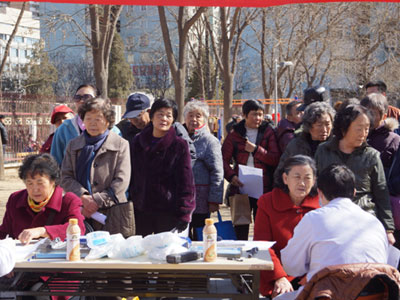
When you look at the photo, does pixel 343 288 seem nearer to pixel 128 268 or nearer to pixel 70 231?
pixel 128 268

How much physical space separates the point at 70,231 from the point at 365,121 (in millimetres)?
2470

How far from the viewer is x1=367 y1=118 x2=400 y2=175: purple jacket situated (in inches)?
197

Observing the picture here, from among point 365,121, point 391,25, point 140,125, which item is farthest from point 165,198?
point 391,25

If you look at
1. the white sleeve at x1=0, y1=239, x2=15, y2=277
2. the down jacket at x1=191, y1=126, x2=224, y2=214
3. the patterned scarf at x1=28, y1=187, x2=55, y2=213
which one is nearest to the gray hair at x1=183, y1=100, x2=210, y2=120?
the down jacket at x1=191, y1=126, x2=224, y2=214

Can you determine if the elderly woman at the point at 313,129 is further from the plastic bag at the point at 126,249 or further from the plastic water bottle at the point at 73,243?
the plastic water bottle at the point at 73,243

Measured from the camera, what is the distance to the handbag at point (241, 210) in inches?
232

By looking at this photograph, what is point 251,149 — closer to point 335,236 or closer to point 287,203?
point 287,203

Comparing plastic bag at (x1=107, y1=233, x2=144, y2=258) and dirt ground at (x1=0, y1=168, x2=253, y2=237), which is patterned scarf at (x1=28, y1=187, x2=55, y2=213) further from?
dirt ground at (x1=0, y1=168, x2=253, y2=237)

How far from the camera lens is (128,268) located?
3.47 m

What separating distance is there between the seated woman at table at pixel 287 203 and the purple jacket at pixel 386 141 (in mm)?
1183

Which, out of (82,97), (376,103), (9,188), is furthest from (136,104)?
(9,188)

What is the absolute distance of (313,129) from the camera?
5.13m

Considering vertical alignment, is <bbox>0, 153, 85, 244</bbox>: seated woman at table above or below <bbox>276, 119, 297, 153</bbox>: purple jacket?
below

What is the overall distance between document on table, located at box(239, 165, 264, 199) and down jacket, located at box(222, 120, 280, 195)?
0.16 metres
